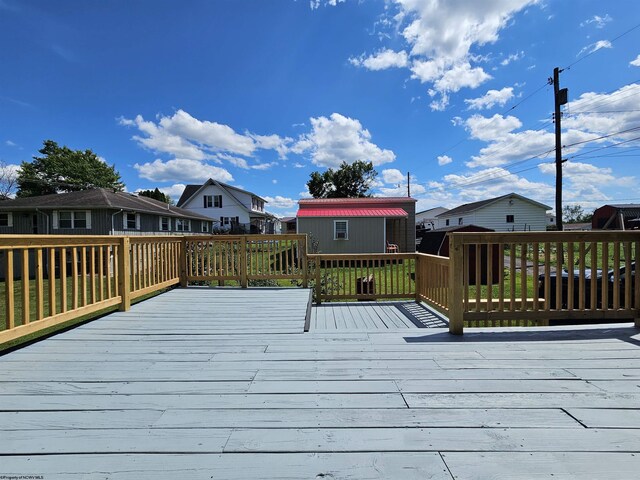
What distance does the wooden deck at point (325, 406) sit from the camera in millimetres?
1248

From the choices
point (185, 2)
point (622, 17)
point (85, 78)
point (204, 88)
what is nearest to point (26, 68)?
point (85, 78)

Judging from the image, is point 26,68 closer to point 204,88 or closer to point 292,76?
point 204,88

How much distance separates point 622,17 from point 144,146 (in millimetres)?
30530

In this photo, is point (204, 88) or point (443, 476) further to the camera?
point (204, 88)

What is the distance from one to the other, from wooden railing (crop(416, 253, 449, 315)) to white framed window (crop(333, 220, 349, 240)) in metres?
11.1

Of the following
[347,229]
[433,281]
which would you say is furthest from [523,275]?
[347,229]

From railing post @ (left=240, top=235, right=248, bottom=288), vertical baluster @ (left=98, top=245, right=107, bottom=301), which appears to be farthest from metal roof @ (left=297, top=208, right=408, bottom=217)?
vertical baluster @ (left=98, top=245, right=107, bottom=301)

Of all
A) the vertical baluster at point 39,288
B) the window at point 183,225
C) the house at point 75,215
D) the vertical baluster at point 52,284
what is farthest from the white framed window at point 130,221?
the vertical baluster at point 39,288

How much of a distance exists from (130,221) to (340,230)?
39.1 ft

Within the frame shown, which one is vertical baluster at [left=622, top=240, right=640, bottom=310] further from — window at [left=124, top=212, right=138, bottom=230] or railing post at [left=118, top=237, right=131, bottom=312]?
window at [left=124, top=212, right=138, bottom=230]

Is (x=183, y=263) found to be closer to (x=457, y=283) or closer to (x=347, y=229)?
(x=457, y=283)

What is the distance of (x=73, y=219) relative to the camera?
54.8 ft

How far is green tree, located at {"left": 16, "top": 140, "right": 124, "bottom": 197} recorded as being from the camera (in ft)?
111

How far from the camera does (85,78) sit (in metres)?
15.7
